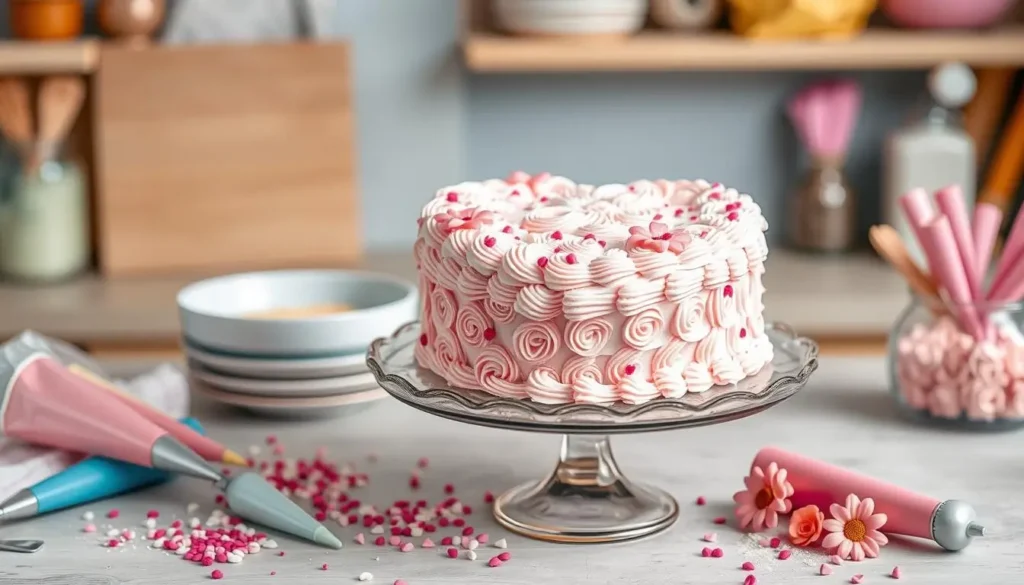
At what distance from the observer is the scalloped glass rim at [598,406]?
1.03 metres

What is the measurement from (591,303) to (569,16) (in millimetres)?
1335

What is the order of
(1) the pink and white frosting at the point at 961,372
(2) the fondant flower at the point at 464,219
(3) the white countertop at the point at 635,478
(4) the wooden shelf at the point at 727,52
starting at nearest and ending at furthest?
(3) the white countertop at the point at 635,478 → (2) the fondant flower at the point at 464,219 → (1) the pink and white frosting at the point at 961,372 → (4) the wooden shelf at the point at 727,52

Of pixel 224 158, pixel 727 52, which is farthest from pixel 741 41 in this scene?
pixel 224 158

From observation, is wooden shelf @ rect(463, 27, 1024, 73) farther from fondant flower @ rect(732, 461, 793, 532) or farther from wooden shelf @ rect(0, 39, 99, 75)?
fondant flower @ rect(732, 461, 793, 532)

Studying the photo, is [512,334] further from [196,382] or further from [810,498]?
[196,382]

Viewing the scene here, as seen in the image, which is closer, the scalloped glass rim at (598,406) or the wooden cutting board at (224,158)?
the scalloped glass rim at (598,406)

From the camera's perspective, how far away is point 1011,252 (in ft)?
4.32

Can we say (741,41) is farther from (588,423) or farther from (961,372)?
(588,423)

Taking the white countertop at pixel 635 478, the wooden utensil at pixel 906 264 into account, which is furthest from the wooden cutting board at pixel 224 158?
the wooden utensil at pixel 906 264

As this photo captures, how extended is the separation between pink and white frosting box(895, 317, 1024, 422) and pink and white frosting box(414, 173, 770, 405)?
22 cm

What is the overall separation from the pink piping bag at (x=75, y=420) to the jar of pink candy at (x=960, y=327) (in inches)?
26.4

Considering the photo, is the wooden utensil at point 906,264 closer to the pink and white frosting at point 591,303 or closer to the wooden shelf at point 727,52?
the pink and white frosting at point 591,303

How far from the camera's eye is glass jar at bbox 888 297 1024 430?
128 centimetres

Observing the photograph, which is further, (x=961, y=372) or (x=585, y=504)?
(x=961, y=372)
